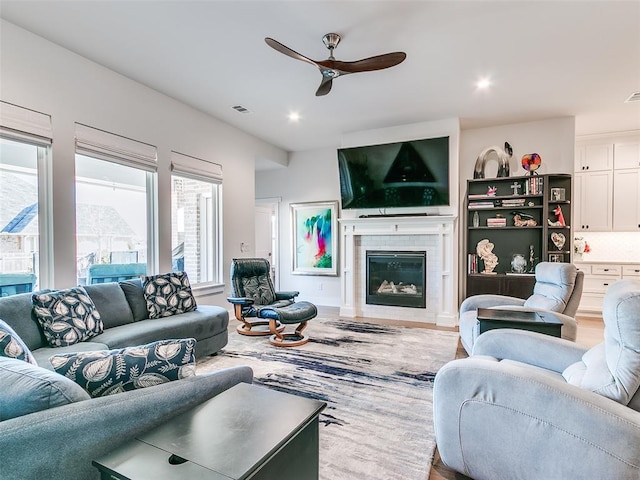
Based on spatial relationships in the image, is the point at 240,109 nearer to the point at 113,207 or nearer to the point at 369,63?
the point at 113,207

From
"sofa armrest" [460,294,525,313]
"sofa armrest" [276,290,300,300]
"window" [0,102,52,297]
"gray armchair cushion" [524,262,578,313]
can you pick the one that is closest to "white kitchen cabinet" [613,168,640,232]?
"gray armchair cushion" [524,262,578,313]

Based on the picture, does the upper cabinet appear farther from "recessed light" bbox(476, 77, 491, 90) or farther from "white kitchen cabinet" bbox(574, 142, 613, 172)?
"recessed light" bbox(476, 77, 491, 90)

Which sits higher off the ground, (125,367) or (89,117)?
(89,117)

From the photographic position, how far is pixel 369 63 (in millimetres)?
2758

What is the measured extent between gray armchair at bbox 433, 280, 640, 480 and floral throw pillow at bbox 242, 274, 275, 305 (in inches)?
122

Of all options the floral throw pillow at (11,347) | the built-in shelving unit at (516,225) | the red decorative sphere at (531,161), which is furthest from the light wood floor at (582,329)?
the red decorative sphere at (531,161)

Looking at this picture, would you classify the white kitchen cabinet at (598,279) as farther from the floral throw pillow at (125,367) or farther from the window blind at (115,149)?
the window blind at (115,149)

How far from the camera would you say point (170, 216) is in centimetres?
422

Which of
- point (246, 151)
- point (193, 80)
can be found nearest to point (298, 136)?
point (246, 151)

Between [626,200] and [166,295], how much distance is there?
6.62 m

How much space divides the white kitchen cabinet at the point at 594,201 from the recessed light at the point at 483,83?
2.87 metres

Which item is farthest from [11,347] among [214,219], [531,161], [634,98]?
Result: [634,98]

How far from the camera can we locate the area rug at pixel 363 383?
1.90 meters

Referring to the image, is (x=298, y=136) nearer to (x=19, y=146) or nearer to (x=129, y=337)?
(x=19, y=146)
